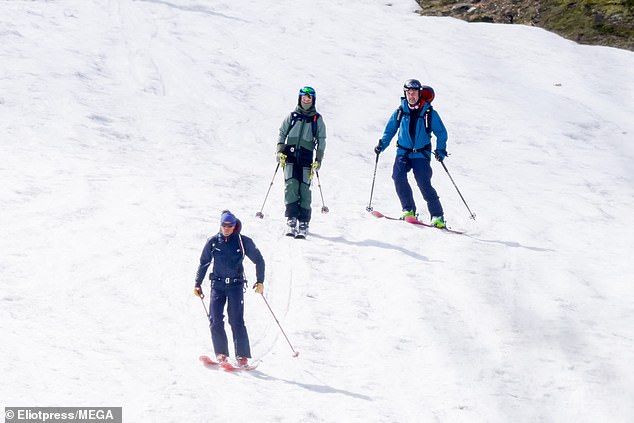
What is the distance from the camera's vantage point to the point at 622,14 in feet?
94.0

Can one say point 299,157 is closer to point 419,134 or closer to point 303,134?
point 303,134

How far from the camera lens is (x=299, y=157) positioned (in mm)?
13148

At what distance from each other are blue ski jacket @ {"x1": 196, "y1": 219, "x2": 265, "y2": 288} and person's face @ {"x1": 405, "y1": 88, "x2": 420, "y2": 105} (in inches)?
208

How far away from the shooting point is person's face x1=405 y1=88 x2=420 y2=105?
1338 centimetres

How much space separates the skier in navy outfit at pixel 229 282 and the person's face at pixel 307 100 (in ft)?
14.0

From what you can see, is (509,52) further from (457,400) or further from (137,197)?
(457,400)

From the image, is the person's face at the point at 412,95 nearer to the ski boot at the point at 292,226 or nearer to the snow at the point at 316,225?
the snow at the point at 316,225

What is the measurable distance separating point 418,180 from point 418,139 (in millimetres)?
697

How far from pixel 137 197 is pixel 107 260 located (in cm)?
312

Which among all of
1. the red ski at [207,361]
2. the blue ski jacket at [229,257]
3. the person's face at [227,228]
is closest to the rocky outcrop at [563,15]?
the blue ski jacket at [229,257]

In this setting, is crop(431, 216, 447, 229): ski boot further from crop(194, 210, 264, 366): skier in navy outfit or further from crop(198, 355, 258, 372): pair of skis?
crop(198, 355, 258, 372): pair of skis

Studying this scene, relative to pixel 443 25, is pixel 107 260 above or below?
below

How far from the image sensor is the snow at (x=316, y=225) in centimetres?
858

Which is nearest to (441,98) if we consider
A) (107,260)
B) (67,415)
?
(107,260)
